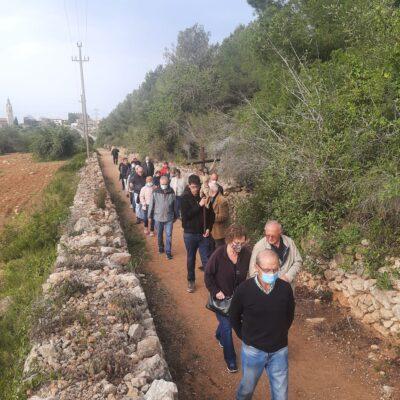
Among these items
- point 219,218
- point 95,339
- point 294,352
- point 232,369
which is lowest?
point 294,352

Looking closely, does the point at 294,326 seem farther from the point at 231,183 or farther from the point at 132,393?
the point at 231,183

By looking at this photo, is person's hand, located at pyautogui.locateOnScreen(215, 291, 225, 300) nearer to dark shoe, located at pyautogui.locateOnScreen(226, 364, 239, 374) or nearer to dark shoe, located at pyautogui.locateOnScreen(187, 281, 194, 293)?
dark shoe, located at pyautogui.locateOnScreen(226, 364, 239, 374)

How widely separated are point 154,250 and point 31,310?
12.9ft

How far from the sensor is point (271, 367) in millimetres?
3268

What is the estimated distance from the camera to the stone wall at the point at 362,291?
A: 4844 millimetres

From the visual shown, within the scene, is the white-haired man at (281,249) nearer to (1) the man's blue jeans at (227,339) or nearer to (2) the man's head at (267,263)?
(1) the man's blue jeans at (227,339)

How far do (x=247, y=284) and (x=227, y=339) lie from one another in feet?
4.82

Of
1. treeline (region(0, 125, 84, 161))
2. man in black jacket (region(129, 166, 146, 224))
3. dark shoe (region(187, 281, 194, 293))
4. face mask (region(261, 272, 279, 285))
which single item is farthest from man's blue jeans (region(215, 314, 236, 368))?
treeline (region(0, 125, 84, 161))

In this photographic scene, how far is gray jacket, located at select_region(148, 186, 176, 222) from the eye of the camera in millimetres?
7781

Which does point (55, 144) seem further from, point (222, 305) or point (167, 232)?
point (222, 305)

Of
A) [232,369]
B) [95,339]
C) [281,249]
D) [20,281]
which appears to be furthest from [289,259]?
[20,281]

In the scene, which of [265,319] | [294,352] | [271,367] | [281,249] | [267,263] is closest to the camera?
[267,263]

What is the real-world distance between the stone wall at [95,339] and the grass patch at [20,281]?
0.87 ft

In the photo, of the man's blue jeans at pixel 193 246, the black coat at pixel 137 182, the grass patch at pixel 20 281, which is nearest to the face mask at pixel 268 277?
the grass patch at pixel 20 281
